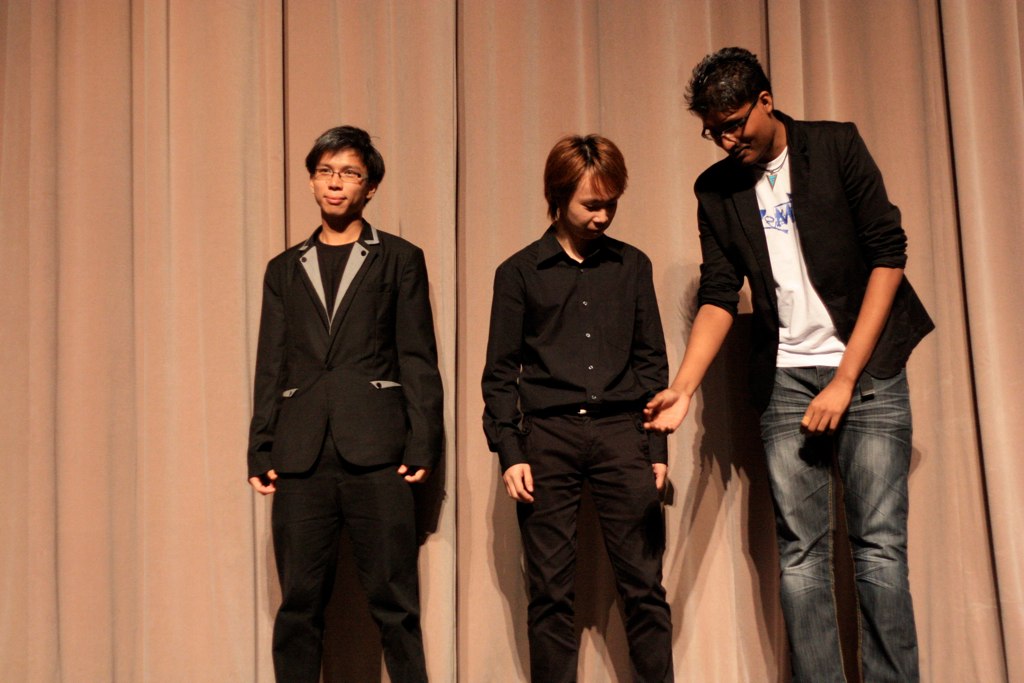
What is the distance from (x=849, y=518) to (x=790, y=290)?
51cm

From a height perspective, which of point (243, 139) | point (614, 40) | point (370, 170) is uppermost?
point (614, 40)

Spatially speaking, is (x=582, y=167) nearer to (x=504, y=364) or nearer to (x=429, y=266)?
(x=504, y=364)

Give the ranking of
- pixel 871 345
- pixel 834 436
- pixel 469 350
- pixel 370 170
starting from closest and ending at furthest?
pixel 871 345, pixel 834 436, pixel 370 170, pixel 469 350

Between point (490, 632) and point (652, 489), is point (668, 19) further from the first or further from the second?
point (490, 632)

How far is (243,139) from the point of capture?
2.74m

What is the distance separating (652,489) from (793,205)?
2.33ft

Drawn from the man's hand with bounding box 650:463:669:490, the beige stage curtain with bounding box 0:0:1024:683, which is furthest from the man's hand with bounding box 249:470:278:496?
the man's hand with bounding box 650:463:669:490

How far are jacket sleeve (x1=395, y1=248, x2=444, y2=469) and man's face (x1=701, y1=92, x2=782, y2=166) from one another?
0.81 metres

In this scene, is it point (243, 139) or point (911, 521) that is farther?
point (243, 139)

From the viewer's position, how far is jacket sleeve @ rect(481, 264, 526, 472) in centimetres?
213

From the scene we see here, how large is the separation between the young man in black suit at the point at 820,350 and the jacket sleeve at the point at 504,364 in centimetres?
35

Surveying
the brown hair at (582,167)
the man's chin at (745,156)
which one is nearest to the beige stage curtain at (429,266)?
the brown hair at (582,167)

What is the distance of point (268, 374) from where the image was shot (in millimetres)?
2291

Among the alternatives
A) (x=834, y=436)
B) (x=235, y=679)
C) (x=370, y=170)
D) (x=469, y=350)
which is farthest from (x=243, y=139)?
(x=834, y=436)
